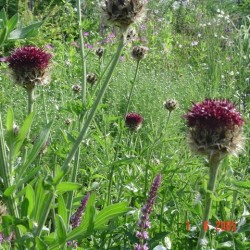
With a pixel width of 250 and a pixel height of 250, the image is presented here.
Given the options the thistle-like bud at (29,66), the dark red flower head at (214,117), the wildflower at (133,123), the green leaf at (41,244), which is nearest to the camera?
the green leaf at (41,244)

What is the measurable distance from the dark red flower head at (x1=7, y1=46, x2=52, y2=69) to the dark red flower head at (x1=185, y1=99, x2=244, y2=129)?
0.88 metres

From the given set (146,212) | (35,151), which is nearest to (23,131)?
(35,151)

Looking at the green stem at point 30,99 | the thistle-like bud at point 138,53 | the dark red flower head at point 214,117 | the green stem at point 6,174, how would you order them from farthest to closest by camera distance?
the thistle-like bud at point 138,53, the green stem at point 30,99, the dark red flower head at point 214,117, the green stem at point 6,174

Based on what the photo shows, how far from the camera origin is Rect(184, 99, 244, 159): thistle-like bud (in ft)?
4.93

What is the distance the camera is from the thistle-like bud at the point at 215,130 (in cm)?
150

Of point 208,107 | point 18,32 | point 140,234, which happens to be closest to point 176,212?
point 140,234

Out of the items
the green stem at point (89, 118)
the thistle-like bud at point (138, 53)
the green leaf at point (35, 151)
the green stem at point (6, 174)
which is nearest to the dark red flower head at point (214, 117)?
the green stem at point (89, 118)

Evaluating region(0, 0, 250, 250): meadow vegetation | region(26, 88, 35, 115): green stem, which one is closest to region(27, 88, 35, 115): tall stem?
region(26, 88, 35, 115): green stem

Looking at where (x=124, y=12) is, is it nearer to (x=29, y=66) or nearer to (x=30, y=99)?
(x=30, y=99)

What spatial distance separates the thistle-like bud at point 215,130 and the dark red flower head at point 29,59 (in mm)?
888

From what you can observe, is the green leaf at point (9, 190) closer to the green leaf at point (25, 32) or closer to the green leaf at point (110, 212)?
the green leaf at point (110, 212)

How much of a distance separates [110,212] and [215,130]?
0.39m

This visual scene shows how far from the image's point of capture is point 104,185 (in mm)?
2500

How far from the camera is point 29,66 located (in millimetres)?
2238
